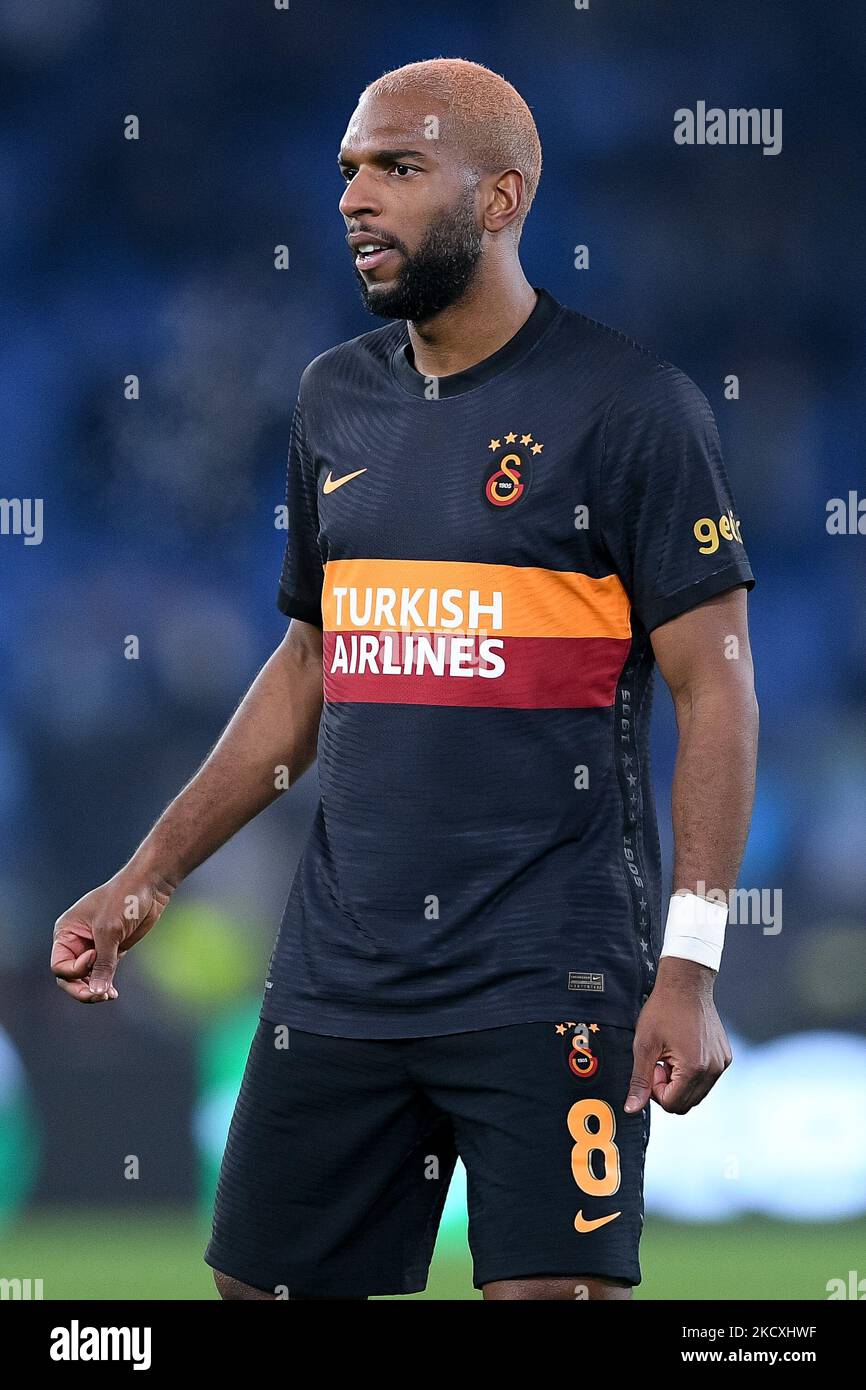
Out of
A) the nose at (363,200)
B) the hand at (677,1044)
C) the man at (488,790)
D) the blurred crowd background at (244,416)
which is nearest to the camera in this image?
the hand at (677,1044)

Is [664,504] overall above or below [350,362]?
below

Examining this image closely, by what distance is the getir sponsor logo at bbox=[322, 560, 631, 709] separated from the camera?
2264 mm

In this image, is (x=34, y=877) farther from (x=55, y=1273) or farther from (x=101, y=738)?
(x=55, y=1273)

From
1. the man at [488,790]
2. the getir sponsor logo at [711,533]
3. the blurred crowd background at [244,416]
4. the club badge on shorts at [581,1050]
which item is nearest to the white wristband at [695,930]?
the man at [488,790]

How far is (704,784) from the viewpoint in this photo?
2197mm

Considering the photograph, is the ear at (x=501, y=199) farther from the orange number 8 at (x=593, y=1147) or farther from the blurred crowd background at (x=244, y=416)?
the blurred crowd background at (x=244, y=416)

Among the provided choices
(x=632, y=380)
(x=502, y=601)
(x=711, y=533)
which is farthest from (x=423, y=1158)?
(x=632, y=380)

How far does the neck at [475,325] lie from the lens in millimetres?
2410

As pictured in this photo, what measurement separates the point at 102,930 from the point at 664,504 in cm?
87

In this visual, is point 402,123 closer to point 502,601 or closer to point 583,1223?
point 502,601

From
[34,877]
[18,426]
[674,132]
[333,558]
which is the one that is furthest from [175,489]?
[333,558]

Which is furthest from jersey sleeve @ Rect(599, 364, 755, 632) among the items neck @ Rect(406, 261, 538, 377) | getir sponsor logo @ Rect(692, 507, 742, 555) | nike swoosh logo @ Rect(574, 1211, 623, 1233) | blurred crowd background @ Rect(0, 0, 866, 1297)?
blurred crowd background @ Rect(0, 0, 866, 1297)

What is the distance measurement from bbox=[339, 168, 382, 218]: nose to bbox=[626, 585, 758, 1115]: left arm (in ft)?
2.01

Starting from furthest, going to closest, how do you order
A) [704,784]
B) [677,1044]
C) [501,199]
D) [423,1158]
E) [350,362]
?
[350,362], [501,199], [423,1158], [704,784], [677,1044]
